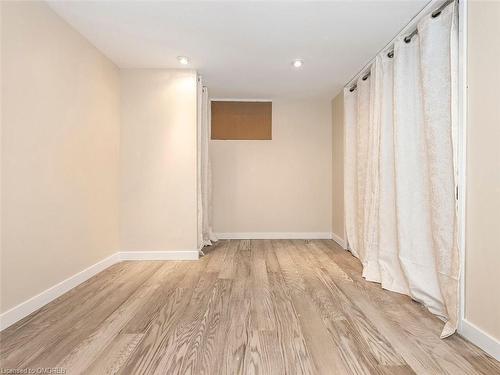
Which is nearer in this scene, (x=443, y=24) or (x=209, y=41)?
(x=443, y=24)

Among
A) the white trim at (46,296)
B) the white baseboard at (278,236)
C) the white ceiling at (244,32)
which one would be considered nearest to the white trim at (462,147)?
the white ceiling at (244,32)

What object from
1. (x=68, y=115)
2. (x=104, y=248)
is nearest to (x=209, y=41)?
(x=68, y=115)

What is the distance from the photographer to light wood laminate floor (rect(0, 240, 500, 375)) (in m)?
1.57

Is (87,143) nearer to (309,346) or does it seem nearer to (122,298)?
(122,298)

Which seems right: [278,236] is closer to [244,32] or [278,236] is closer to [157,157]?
[157,157]

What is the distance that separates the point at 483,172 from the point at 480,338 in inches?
37.2

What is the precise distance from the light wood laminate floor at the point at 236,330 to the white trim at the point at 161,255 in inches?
24.2

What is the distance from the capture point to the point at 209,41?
294cm

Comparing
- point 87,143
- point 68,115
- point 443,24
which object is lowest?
point 87,143

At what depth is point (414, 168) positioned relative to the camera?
2.49 m

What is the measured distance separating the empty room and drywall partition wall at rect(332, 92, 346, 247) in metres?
0.44

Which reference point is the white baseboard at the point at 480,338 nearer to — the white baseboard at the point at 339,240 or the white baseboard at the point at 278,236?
the white baseboard at the point at 339,240

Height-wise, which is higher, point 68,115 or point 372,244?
point 68,115

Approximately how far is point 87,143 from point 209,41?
156 cm
